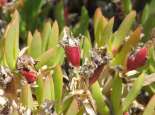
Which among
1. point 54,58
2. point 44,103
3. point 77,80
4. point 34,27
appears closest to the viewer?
point 44,103

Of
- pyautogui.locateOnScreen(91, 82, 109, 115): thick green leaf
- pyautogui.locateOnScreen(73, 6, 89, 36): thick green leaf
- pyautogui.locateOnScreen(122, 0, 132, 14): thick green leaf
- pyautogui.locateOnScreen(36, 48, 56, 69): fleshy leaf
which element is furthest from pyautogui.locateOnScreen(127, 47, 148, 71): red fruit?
pyautogui.locateOnScreen(122, 0, 132, 14): thick green leaf

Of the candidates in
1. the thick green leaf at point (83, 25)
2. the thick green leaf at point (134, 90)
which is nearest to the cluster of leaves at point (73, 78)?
the thick green leaf at point (134, 90)

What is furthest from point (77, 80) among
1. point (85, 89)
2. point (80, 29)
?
point (80, 29)

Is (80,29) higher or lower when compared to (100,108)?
higher

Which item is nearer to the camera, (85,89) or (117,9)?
(85,89)

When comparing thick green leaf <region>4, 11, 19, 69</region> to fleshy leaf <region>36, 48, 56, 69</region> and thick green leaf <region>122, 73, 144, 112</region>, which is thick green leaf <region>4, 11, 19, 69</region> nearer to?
fleshy leaf <region>36, 48, 56, 69</region>

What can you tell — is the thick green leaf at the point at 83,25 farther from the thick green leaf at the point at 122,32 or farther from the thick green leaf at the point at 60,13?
the thick green leaf at the point at 122,32

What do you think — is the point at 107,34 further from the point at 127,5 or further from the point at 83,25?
the point at 127,5

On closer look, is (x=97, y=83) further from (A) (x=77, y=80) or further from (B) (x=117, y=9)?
(B) (x=117, y=9)
